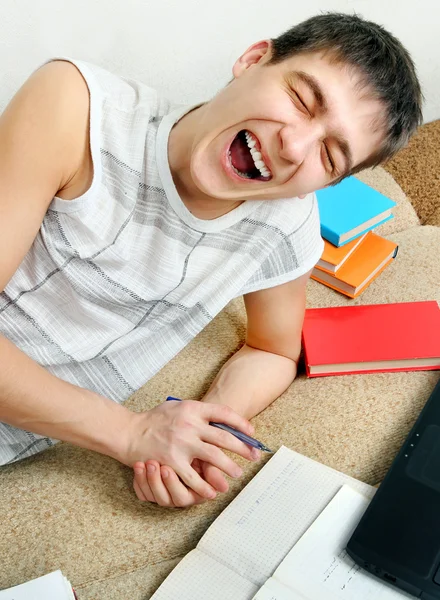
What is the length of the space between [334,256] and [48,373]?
0.69m

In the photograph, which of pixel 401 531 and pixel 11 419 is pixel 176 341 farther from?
pixel 401 531

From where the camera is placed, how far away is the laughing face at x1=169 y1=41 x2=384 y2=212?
92 centimetres

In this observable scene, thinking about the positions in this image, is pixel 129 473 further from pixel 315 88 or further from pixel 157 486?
pixel 315 88

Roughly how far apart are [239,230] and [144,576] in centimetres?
56

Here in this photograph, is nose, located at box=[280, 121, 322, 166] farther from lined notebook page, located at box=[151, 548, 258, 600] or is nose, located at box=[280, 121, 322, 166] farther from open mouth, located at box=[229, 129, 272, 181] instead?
lined notebook page, located at box=[151, 548, 258, 600]

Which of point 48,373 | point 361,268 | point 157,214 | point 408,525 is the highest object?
point 157,214

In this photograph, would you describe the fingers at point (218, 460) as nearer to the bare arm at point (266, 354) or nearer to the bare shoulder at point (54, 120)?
the bare arm at point (266, 354)

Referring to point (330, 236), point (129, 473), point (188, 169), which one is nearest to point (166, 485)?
point (129, 473)

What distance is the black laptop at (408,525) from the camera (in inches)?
33.2

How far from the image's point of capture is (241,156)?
1.01 meters

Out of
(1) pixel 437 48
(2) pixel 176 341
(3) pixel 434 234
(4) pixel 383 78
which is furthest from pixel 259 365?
(1) pixel 437 48

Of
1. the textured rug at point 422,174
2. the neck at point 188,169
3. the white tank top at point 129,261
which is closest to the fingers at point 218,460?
the white tank top at point 129,261

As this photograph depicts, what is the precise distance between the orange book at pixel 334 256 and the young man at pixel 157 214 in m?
0.25

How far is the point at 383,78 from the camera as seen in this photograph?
Result: 3.07 feet
